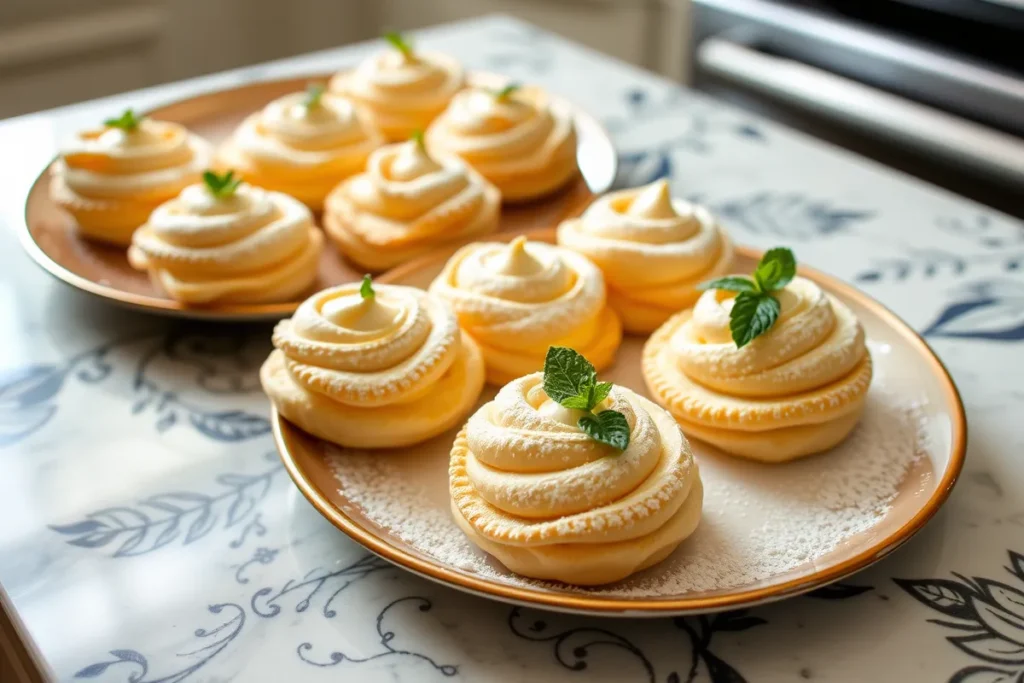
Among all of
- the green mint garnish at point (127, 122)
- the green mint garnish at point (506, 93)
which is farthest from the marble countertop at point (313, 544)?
the green mint garnish at point (506, 93)

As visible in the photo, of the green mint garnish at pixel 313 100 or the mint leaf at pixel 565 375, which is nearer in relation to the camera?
the mint leaf at pixel 565 375

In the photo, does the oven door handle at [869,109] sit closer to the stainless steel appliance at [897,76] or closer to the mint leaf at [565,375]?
the stainless steel appliance at [897,76]

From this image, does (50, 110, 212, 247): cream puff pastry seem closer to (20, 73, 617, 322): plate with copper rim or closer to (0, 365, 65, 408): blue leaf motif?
(20, 73, 617, 322): plate with copper rim

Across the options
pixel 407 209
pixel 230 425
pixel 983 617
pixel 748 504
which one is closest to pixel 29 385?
pixel 230 425

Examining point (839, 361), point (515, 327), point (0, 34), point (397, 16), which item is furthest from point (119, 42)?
point (839, 361)

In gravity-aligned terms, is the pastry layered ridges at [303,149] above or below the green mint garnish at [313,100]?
below

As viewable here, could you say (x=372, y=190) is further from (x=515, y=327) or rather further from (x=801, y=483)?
(x=801, y=483)
